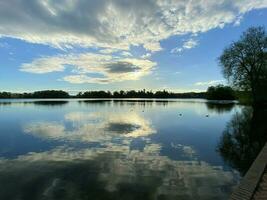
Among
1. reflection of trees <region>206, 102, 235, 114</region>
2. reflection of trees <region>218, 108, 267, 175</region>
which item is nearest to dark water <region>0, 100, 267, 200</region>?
reflection of trees <region>218, 108, 267, 175</region>

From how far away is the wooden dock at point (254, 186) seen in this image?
605cm

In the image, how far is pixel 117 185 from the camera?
801 cm

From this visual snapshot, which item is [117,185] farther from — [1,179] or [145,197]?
[1,179]

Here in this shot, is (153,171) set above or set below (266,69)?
below

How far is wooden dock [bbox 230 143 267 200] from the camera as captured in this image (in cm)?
605

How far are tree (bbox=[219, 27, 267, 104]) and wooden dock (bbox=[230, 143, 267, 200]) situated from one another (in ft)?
121

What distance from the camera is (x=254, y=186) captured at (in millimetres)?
6613

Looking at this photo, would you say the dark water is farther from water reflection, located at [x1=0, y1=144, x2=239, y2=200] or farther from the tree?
the tree

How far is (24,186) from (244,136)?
14410 millimetres

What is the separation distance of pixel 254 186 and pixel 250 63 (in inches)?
1570

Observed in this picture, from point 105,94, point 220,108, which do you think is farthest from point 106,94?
point 220,108

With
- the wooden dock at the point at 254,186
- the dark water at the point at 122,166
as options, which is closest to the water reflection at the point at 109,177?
the dark water at the point at 122,166

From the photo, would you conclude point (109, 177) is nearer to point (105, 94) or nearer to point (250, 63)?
point (250, 63)

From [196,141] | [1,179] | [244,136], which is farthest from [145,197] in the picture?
[244,136]
